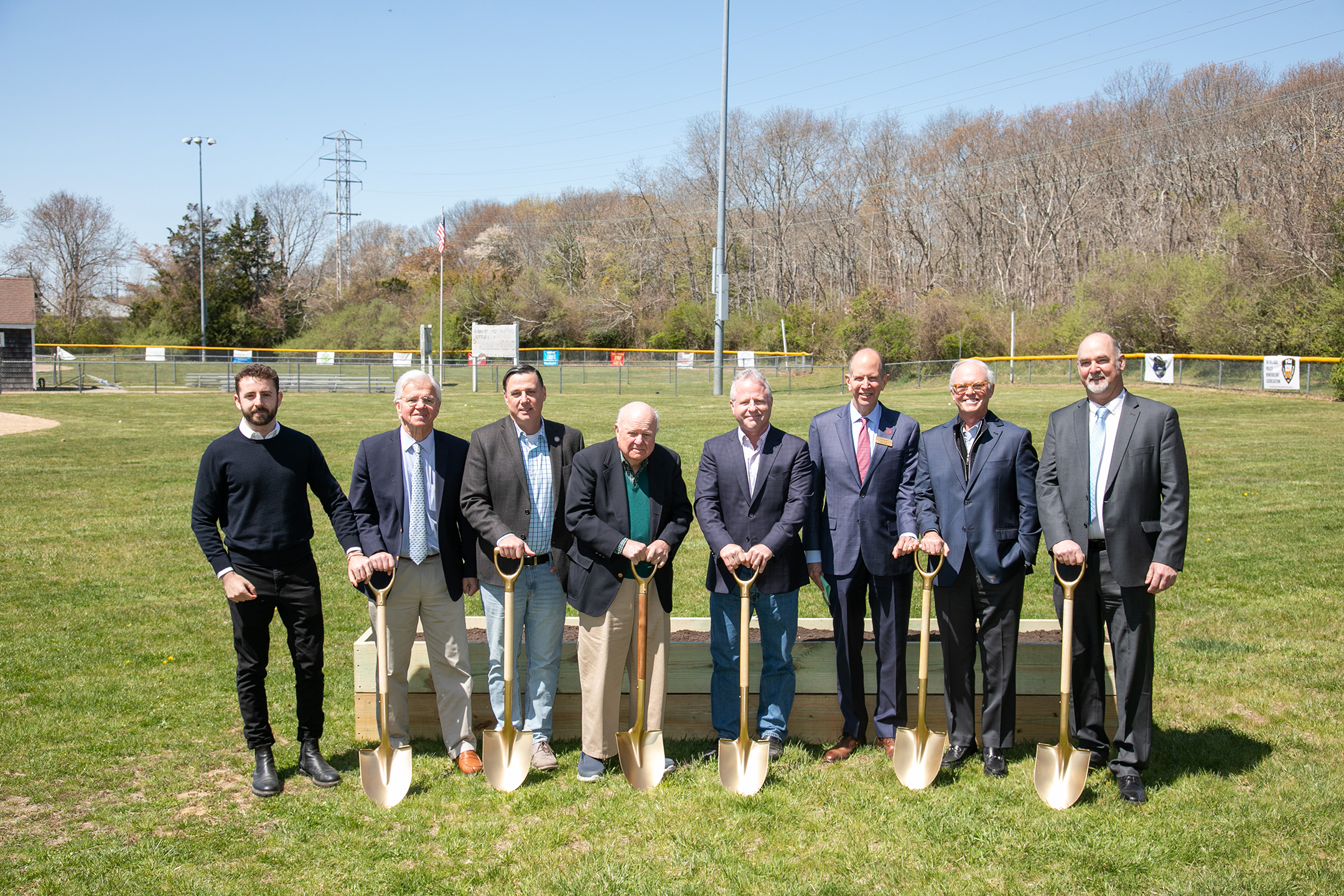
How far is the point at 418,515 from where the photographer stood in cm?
486

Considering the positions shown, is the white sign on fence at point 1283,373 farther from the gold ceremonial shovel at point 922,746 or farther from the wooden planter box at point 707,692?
the gold ceremonial shovel at point 922,746

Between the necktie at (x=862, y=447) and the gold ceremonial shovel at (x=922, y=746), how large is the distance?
2.07 ft

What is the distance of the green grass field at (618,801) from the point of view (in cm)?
386

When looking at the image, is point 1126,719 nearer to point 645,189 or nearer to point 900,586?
point 900,586

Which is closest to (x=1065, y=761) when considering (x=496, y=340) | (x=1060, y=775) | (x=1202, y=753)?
(x=1060, y=775)

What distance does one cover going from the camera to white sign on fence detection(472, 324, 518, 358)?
1714 inches

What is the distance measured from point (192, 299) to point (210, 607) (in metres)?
57.6

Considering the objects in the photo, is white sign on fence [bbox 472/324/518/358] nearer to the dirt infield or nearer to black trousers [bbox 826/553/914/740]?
the dirt infield

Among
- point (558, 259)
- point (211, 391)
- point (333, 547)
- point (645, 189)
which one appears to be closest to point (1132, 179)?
point (645, 189)

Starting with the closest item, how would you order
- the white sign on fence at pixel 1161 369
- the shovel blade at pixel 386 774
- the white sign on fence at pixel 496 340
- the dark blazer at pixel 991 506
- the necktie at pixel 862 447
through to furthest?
the shovel blade at pixel 386 774
the dark blazer at pixel 991 506
the necktie at pixel 862 447
the white sign on fence at pixel 1161 369
the white sign on fence at pixel 496 340

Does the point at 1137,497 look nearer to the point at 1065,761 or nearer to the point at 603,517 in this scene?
the point at 1065,761

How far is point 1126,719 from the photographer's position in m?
4.58

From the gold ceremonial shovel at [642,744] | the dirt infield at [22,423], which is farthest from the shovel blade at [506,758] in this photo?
the dirt infield at [22,423]

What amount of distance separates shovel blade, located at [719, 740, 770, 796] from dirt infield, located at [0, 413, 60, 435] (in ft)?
70.9
